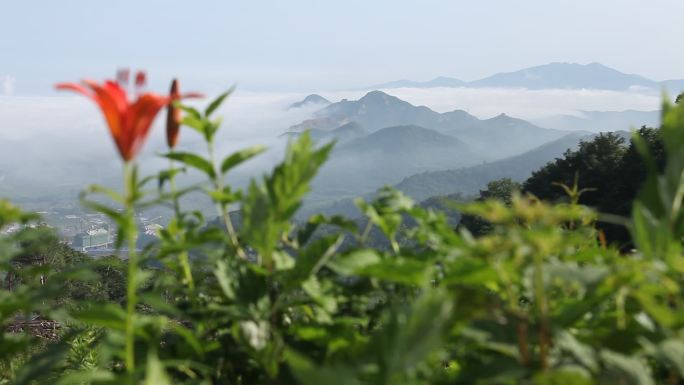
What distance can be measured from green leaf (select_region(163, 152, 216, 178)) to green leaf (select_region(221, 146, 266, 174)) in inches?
1.3

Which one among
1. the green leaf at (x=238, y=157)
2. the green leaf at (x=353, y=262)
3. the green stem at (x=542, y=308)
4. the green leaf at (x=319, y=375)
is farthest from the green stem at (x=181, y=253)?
the green stem at (x=542, y=308)

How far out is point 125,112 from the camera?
1.21 m

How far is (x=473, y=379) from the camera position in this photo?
0.95 m

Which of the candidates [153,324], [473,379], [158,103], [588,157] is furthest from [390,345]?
[588,157]

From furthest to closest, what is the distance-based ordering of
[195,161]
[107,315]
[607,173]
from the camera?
[607,173], [195,161], [107,315]

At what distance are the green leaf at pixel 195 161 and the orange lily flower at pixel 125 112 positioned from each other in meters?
0.16

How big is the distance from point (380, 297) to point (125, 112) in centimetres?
74

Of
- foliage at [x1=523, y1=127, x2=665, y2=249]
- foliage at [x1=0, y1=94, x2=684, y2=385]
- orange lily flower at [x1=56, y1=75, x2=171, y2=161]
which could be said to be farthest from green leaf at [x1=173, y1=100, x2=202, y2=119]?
foliage at [x1=523, y1=127, x2=665, y2=249]

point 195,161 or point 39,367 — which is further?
point 195,161

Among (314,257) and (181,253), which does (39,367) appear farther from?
(314,257)

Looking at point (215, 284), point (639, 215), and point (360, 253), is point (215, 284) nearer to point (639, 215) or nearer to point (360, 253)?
point (360, 253)

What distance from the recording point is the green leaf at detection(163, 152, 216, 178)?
138cm

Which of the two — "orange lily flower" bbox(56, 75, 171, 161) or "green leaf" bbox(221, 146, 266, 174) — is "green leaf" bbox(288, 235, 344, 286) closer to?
"green leaf" bbox(221, 146, 266, 174)

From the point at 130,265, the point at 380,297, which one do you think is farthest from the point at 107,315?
the point at 380,297
